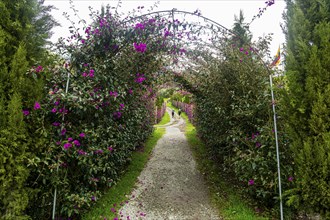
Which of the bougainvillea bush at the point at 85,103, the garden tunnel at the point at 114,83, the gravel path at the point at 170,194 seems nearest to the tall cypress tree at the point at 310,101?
the garden tunnel at the point at 114,83

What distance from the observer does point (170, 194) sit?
4000 millimetres

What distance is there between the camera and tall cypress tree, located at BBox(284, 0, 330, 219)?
2.34m

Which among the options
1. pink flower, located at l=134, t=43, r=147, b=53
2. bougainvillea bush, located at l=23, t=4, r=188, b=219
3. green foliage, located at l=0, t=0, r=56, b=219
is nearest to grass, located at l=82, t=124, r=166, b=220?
bougainvillea bush, located at l=23, t=4, r=188, b=219

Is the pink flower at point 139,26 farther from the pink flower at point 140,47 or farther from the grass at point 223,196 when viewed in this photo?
the grass at point 223,196

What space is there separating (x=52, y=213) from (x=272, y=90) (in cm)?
365

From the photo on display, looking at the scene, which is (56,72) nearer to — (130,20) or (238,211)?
(130,20)

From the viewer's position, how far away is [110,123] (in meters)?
3.40

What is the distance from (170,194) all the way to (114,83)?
2456 millimetres

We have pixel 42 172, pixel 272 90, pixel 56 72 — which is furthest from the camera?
pixel 272 90

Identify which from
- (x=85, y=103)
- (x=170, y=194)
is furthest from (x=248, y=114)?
(x=85, y=103)

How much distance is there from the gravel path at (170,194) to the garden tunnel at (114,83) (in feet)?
2.58

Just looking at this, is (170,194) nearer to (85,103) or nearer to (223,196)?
(223,196)

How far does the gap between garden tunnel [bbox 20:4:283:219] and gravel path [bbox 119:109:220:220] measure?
0.79m

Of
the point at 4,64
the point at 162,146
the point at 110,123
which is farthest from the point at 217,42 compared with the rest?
the point at 162,146
